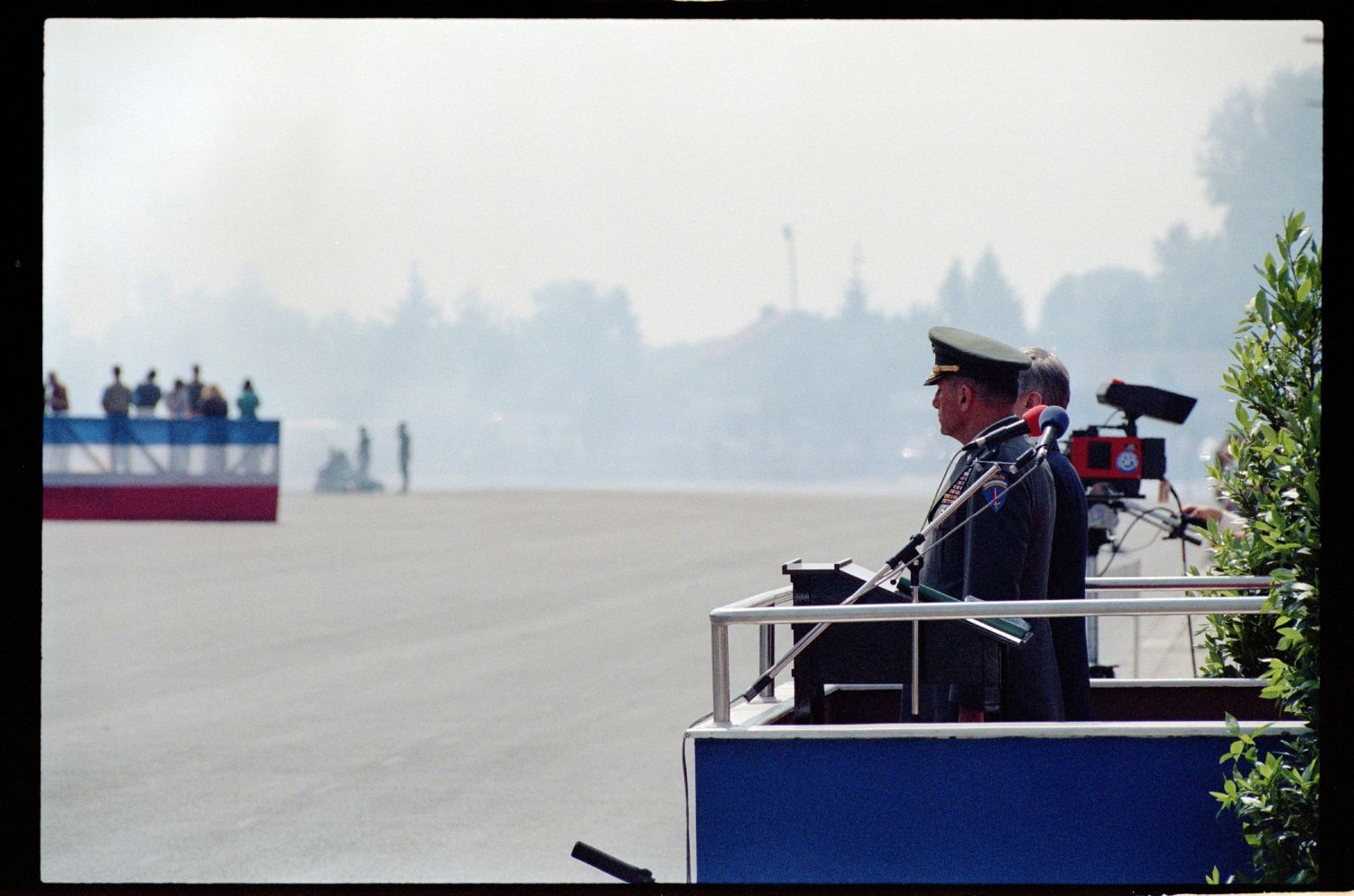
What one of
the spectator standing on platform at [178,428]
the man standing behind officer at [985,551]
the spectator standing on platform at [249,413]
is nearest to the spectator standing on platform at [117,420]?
the spectator standing on platform at [178,428]

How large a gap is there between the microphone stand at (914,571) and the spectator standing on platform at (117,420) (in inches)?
1044

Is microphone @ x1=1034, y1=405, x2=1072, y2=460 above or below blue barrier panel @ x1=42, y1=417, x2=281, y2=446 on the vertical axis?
below

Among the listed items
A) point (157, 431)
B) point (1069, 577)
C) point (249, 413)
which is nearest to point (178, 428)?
point (157, 431)

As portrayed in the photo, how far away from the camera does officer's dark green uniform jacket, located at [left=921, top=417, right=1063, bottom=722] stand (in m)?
4.03

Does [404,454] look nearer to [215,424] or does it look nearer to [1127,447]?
[215,424]

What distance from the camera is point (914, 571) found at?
4035 millimetres

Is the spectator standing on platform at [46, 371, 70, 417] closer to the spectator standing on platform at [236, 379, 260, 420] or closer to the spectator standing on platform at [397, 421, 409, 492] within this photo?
the spectator standing on platform at [236, 379, 260, 420]

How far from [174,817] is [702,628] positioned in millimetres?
7772

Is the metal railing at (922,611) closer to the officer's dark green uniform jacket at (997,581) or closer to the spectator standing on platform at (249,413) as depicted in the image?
the officer's dark green uniform jacket at (997,581)

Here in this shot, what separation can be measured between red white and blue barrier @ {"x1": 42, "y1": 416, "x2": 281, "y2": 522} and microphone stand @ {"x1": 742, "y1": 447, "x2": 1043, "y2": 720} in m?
25.8

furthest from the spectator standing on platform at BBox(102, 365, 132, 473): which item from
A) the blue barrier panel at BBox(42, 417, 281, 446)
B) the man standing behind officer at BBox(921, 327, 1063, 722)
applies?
the man standing behind officer at BBox(921, 327, 1063, 722)

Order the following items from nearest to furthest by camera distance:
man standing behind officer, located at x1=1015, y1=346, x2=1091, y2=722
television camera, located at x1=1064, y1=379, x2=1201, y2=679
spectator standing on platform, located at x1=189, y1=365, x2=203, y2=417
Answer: man standing behind officer, located at x1=1015, y1=346, x2=1091, y2=722 < television camera, located at x1=1064, y1=379, x2=1201, y2=679 < spectator standing on platform, located at x1=189, y1=365, x2=203, y2=417

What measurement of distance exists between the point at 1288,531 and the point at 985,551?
0.70 m

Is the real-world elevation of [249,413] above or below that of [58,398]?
below
